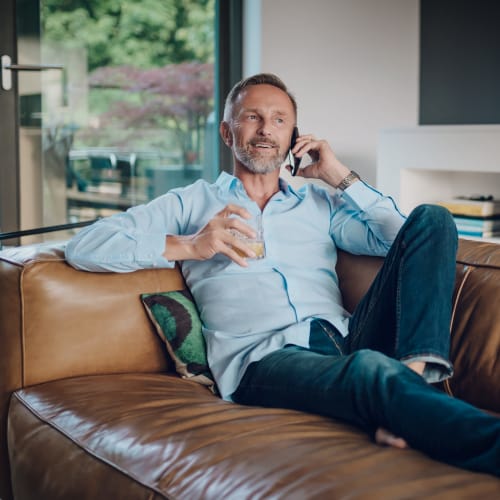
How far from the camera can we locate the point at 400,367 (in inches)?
65.7

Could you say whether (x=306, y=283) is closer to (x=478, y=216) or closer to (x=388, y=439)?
(x=388, y=439)

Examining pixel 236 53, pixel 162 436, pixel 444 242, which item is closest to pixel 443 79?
pixel 236 53

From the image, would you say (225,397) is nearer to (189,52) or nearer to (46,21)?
(46,21)

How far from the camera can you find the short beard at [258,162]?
2457mm

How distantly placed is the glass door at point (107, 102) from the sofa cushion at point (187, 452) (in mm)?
1695

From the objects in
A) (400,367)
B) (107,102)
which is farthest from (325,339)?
(107,102)

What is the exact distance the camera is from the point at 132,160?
13.2ft

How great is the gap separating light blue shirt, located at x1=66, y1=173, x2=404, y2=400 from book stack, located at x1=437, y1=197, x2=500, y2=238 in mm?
1798

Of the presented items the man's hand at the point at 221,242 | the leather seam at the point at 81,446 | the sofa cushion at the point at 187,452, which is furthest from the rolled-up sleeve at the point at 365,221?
the leather seam at the point at 81,446

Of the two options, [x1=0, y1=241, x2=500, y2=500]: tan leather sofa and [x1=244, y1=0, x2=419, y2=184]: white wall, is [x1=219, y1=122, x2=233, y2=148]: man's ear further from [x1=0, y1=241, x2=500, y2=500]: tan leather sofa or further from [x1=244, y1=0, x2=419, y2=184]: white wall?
[x1=244, y1=0, x2=419, y2=184]: white wall

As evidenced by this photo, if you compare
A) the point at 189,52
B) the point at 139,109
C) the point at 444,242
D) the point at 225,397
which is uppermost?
the point at 189,52

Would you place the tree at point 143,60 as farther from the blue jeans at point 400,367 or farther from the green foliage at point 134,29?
the blue jeans at point 400,367

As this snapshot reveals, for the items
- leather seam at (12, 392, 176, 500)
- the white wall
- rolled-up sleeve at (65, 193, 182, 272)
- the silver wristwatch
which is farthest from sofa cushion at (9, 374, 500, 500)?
the white wall

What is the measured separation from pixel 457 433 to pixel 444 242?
1.93 feet
